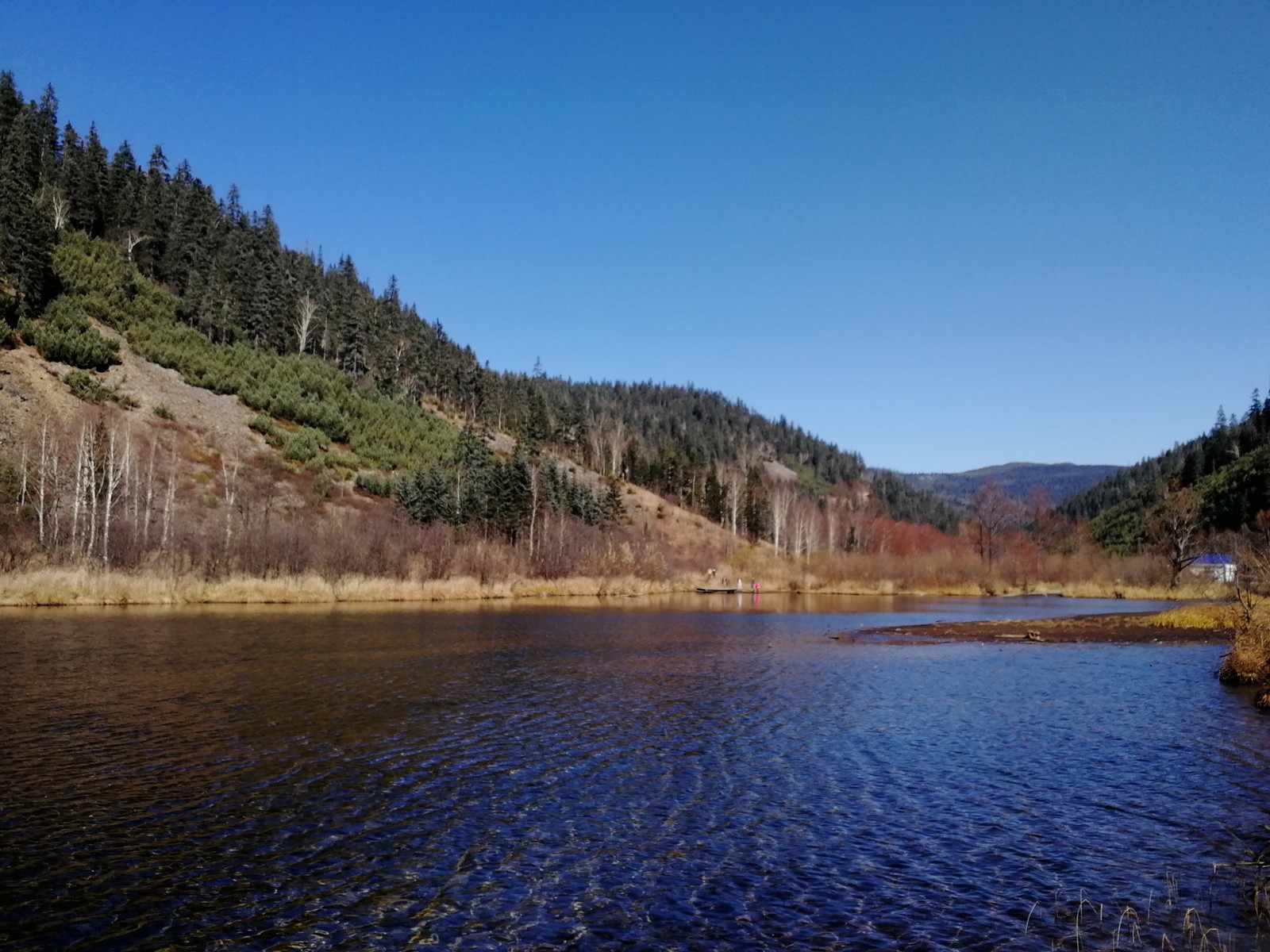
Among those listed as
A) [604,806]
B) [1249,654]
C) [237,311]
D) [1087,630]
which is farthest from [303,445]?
[1249,654]

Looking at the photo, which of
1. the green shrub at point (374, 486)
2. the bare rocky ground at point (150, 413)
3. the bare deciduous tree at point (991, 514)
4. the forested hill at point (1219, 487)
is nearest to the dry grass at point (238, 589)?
the bare rocky ground at point (150, 413)

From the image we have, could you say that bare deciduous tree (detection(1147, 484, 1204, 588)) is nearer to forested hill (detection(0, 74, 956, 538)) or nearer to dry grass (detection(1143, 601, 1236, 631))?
dry grass (detection(1143, 601, 1236, 631))

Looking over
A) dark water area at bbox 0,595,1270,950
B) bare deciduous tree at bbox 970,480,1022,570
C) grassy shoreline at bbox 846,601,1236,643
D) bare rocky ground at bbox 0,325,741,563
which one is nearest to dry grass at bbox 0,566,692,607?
dark water area at bbox 0,595,1270,950

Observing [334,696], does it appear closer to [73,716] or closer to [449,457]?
[73,716]

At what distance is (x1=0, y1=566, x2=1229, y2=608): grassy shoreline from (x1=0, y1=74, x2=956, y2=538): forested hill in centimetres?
3143

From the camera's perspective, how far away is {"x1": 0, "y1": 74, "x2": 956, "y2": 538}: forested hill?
274 feet

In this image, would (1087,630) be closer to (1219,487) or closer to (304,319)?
(304,319)

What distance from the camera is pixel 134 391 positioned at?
261ft

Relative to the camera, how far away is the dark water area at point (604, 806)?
354 inches

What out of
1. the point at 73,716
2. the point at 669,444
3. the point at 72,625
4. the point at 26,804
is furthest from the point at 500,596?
the point at 669,444

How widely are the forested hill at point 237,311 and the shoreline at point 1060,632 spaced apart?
211ft

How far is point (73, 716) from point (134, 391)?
7203 cm

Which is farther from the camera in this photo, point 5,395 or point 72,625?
point 5,395

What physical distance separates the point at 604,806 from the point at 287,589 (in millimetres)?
46183
